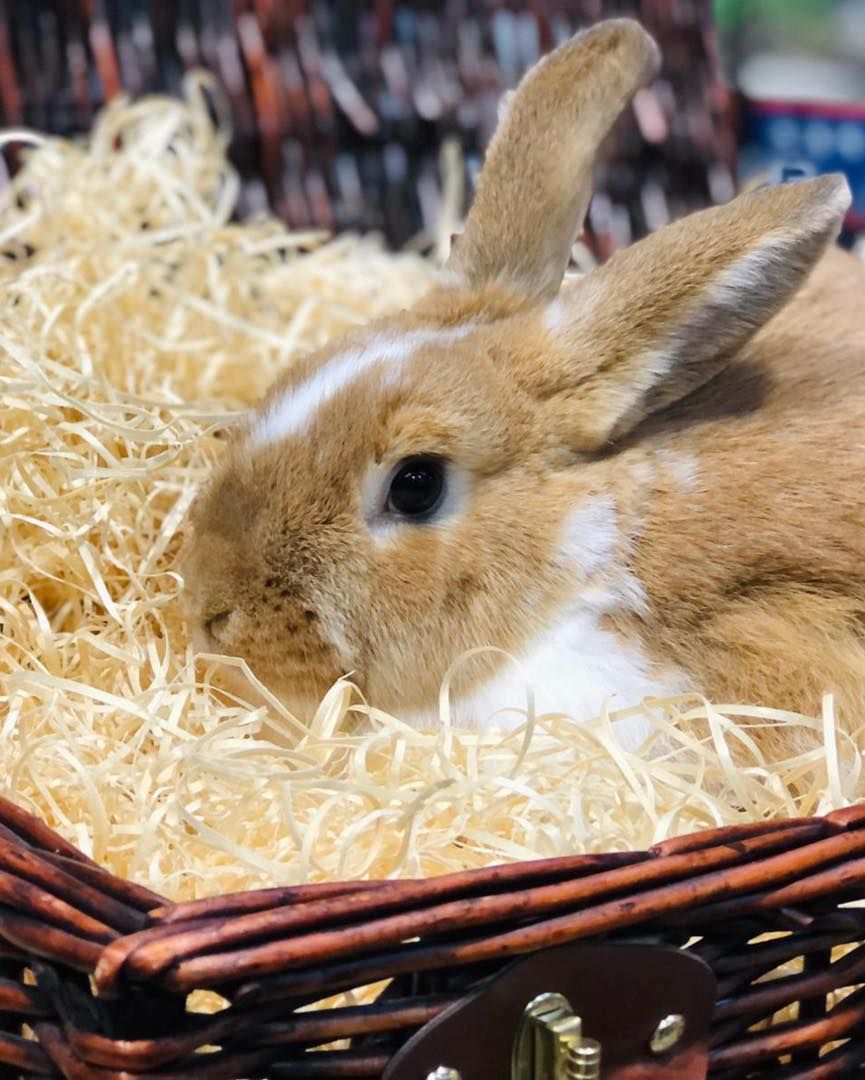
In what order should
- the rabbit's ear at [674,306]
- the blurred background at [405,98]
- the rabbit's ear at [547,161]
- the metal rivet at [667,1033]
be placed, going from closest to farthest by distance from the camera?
the metal rivet at [667,1033] → the rabbit's ear at [674,306] → the rabbit's ear at [547,161] → the blurred background at [405,98]

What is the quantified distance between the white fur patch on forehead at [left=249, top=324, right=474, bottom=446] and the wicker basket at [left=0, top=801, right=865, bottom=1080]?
0.46 metres

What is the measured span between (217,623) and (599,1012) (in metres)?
0.50

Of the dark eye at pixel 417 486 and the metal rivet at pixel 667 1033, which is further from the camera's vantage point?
the dark eye at pixel 417 486

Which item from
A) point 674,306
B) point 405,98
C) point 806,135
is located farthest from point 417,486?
point 806,135

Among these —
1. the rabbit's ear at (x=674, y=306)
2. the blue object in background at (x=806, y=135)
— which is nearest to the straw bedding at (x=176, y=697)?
the rabbit's ear at (x=674, y=306)

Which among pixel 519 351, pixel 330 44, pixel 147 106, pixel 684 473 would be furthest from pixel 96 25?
pixel 684 473

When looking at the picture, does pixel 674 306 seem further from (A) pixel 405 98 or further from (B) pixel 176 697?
(A) pixel 405 98

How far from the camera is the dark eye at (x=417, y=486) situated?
1161 millimetres

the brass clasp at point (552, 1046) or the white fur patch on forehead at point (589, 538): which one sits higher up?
the white fur patch on forehead at point (589, 538)

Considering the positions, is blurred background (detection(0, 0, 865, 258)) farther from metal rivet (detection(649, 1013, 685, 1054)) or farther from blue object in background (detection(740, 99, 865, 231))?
metal rivet (detection(649, 1013, 685, 1054))

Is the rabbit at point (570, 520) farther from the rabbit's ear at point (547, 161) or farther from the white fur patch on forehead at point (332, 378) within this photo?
the rabbit's ear at point (547, 161)

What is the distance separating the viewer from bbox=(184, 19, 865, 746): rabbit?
3.78 ft

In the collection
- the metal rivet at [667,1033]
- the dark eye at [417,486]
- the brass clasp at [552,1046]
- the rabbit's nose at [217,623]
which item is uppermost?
the dark eye at [417,486]

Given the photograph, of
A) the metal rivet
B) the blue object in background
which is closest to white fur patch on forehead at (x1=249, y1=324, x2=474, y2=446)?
the metal rivet
